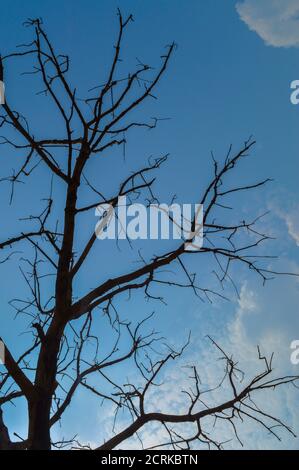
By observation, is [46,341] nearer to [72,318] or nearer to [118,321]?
[72,318]

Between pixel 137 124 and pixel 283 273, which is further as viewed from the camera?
pixel 137 124

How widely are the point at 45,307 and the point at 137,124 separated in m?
1.63

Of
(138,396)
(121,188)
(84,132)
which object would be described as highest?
(84,132)

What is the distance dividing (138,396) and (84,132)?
2.10m

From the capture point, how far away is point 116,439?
4.18m

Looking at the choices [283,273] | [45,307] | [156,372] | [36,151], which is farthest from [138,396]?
[36,151]

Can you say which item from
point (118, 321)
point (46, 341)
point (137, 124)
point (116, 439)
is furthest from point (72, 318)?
point (137, 124)

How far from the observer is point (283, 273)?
4.12 metres

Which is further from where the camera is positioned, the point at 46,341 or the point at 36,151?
the point at 36,151
